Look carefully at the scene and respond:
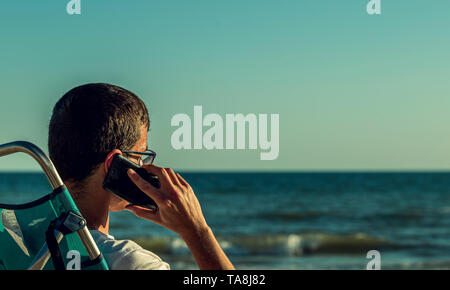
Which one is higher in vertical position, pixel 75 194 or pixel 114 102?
pixel 114 102

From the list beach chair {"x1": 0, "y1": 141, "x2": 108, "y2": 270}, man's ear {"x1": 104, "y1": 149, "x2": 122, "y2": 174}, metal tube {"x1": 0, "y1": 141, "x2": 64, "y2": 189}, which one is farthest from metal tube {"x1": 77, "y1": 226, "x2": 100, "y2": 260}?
man's ear {"x1": 104, "y1": 149, "x2": 122, "y2": 174}

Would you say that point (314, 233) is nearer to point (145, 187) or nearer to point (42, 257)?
point (145, 187)

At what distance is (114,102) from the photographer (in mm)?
2082

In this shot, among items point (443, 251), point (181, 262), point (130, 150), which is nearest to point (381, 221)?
point (443, 251)

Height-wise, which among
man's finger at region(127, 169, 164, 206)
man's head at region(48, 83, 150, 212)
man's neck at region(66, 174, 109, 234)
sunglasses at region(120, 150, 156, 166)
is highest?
man's head at region(48, 83, 150, 212)

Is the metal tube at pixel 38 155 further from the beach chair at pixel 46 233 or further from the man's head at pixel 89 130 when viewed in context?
the man's head at pixel 89 130

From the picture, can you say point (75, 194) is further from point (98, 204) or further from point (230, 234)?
point (230, 234)

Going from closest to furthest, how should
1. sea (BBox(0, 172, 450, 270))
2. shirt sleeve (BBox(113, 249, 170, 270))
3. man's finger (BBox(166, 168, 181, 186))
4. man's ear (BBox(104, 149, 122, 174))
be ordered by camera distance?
shirt sleeve (BBox(113, 249, 170, 270))
man's finger (BBox(166, 168, 181, 186))
man's ear (BBox(104, 149, 122, 174))
sea (BBox(0, 172, 450, 270))

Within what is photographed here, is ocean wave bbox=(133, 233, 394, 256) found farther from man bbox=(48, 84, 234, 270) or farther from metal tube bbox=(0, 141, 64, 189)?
metal tube bbox=(0, 141, 64, 189)

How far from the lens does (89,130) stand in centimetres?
203

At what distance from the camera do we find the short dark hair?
80.1 inches

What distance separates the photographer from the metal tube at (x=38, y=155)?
1.87 meters

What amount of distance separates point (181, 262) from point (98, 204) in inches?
419

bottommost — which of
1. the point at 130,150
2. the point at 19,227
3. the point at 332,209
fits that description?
the point at 332,209
